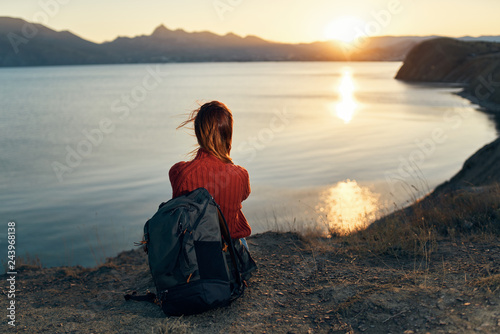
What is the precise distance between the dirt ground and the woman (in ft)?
3.67

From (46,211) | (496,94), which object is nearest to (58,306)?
(46,211)

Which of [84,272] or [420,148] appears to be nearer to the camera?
[84,272]

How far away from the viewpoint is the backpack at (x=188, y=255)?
11.9ft

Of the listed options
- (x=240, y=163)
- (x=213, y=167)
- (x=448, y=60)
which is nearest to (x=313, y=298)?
(x=213, y=167)

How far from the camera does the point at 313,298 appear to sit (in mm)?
4457

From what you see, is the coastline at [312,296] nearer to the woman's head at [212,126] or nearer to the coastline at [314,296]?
the coastline at [314,296]

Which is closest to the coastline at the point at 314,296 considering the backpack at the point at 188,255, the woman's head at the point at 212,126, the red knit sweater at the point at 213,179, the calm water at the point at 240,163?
the backpack at the point at 188,255

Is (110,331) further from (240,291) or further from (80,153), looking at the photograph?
(80,153)

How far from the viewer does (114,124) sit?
104 feet

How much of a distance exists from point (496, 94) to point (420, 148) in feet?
65.0

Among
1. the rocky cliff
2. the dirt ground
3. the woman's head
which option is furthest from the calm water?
the rocky cliff

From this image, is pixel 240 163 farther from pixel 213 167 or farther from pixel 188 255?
pixel 188 255

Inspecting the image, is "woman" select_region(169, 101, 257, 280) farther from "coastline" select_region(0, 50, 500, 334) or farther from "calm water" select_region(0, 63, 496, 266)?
"calm water" select_region(0, 63, 496, 266)

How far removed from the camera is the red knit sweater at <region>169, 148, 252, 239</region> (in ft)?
13.5
